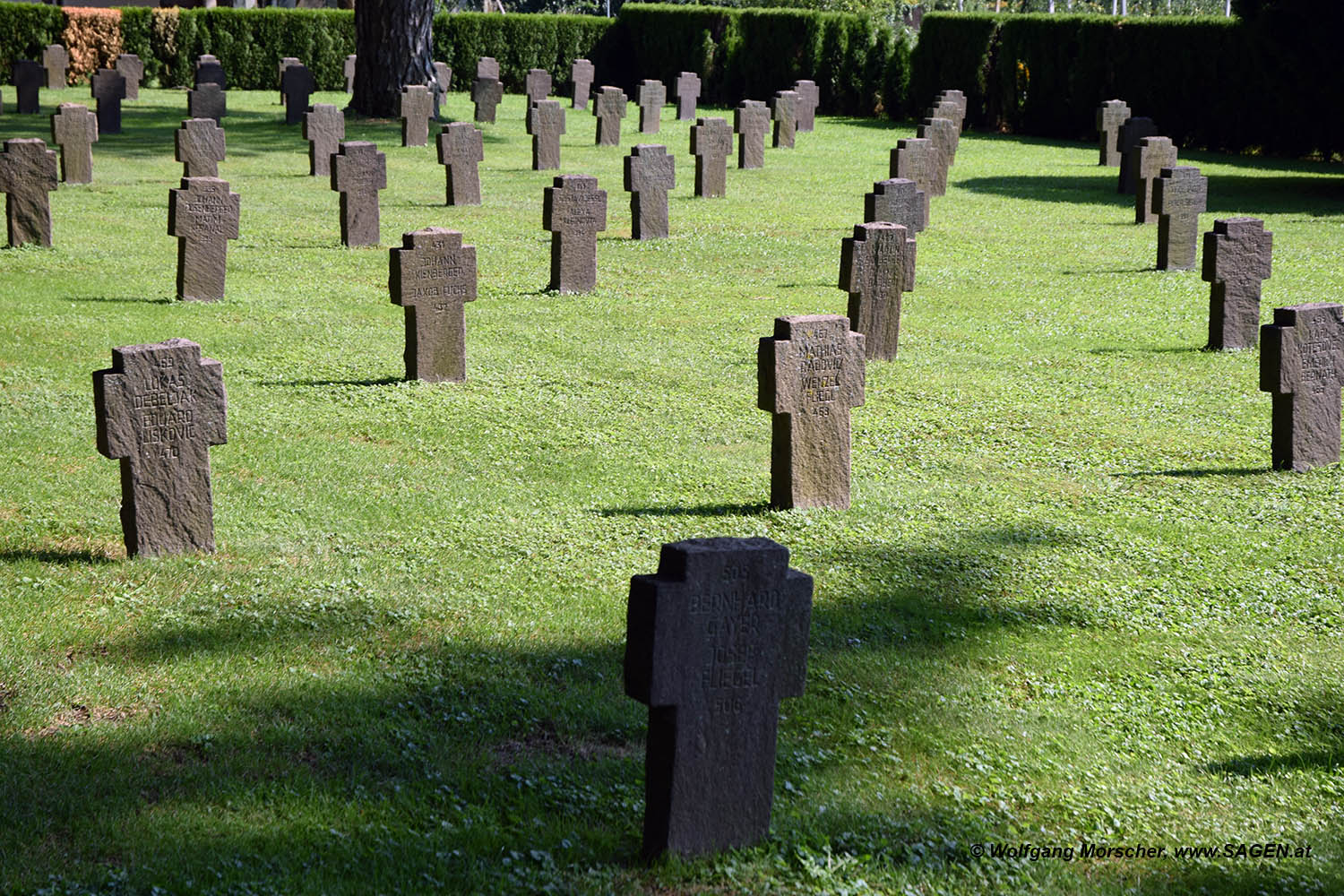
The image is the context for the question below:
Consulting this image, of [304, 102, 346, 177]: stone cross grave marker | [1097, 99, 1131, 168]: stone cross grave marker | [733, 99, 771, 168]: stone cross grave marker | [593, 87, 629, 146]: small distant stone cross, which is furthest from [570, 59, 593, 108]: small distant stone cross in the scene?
[304, 102, 346, 177]: stone cross grave marker

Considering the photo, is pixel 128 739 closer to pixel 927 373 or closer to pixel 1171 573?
pixel 1171 573

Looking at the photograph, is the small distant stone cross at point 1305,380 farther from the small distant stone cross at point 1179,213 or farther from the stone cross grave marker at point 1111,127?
the stone cross grave marker at point 1111,127

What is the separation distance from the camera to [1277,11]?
74.0 ft

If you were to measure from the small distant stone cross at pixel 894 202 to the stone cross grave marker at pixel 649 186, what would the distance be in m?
2.94

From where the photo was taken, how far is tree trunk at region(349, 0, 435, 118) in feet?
93.7

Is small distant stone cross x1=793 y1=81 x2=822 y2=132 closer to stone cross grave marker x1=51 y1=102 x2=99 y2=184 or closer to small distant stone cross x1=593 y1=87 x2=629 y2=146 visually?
small distant stone cross x1=593 y1=87 x2=629 y2=146

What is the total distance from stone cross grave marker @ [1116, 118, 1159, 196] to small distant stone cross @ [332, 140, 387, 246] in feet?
37.7

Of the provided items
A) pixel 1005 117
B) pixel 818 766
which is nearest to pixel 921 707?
pixel 818 766

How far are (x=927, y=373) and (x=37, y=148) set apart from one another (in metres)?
9.39

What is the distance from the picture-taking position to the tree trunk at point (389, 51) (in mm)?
28562

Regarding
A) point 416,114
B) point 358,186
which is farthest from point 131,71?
point 358,186

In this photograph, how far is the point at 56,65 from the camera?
35.3m

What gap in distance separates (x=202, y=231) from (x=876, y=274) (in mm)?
6071

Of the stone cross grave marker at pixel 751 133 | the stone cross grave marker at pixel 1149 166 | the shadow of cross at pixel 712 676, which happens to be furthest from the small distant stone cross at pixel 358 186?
the shadow of cross at pixel 712 676
